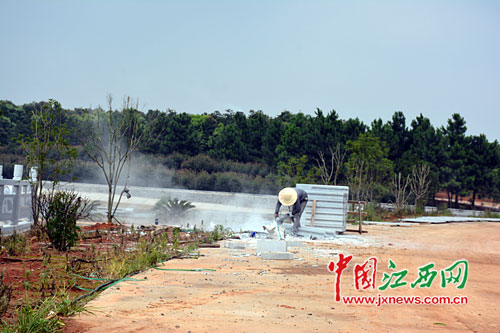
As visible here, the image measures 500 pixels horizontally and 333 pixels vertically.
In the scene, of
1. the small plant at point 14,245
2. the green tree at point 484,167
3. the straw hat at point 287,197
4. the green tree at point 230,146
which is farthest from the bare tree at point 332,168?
the small plant at point 14,245

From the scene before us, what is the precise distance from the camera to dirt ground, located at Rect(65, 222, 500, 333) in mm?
5996

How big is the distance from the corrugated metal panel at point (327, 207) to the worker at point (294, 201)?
2.90 feet

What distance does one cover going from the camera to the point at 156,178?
3947 centimetres

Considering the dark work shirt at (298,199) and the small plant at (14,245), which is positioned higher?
the dark work shirt at (298,199)

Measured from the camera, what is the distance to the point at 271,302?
7211mm

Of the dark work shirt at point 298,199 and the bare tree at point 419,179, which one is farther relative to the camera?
the bare tree at point 419,179

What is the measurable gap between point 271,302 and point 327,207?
11.6 m

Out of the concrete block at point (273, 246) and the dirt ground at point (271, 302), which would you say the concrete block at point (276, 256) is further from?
the concrete block at point (273, 246)

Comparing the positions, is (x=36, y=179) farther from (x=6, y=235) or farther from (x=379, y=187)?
(x=379, y=187)

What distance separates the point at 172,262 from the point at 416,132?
35.7m

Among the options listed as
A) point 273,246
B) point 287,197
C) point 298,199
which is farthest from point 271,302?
point 298,199

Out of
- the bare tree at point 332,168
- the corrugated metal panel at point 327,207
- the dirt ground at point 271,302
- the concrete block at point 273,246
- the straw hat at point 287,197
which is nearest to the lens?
the dirt ground at point 271,302

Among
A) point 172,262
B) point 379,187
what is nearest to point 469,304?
point 172,262

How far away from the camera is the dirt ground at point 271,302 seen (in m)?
6.00
